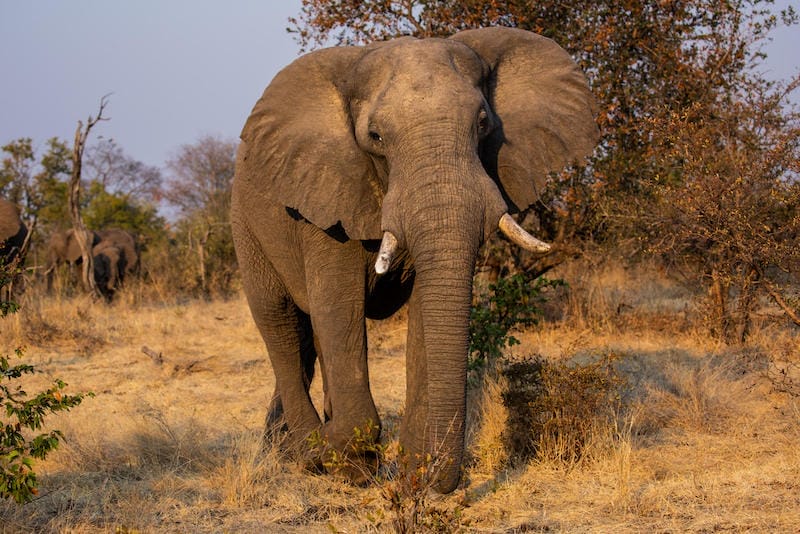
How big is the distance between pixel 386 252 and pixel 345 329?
92 cm

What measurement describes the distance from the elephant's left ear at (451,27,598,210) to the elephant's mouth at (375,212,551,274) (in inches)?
23.9

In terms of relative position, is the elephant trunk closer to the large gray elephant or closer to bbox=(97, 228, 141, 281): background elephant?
the large gray elephant

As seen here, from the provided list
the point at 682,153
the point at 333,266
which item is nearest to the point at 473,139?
the point at 333,266

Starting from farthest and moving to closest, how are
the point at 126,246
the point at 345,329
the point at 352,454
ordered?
the point at 126,246, the point at 352,454, the point at 345,329

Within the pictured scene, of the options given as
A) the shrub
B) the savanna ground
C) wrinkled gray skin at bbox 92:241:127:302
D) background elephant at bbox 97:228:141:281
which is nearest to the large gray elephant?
the savanna ground

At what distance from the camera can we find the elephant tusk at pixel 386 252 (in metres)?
4.73

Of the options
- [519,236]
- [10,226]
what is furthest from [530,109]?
[10,226]

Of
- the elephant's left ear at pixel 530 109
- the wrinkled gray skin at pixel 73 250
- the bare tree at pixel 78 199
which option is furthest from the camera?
the wrinkled gray skin at pixel 73 250

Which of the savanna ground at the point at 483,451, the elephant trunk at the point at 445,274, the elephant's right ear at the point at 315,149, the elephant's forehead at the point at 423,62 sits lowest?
the savanna ground at the point at 483,451

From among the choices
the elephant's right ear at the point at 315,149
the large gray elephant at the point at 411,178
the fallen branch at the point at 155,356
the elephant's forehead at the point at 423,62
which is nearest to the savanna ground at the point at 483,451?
the fallen branch at the point at 155,356

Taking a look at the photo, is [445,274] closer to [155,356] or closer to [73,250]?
[155,356]

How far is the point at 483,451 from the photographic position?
612 centimetres

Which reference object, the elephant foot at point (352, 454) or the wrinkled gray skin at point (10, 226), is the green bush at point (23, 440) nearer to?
the elephant foot at point (352, 454)

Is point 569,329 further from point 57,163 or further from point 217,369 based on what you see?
point 57,163
